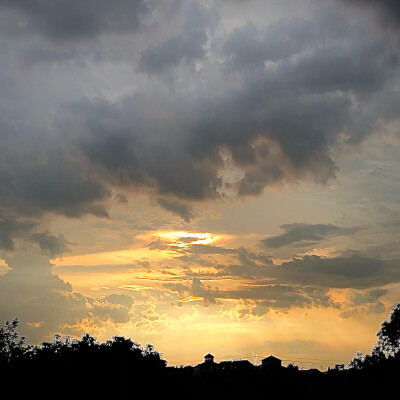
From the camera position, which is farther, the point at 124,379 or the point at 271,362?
the point at 271,362

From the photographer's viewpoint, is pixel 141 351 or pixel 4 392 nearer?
pixel 4 392

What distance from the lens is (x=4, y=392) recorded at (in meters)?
64.6

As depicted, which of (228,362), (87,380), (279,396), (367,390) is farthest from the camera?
(228,362)

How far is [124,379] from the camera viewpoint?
74.4 metres

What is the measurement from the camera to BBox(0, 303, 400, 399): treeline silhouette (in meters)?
68.5

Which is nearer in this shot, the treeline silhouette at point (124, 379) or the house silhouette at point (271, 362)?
the treeline silhouette at point (124, 379)

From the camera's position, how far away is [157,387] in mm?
75750

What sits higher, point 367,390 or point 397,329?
point 397,329

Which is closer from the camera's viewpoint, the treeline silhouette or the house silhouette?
the treeline silhouette

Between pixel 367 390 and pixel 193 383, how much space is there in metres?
26.6

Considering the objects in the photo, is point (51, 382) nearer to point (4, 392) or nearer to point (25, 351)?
point (4, 392)

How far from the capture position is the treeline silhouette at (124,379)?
225 ft

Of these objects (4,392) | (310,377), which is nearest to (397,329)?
(310,377)

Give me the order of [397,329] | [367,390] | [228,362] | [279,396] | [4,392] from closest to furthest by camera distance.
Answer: [4,392] → [367,390] → [279,396] → [397,329] → [228,362]
